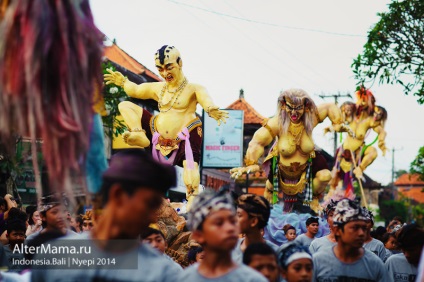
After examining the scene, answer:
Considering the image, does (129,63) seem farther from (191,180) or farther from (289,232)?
(289,232)

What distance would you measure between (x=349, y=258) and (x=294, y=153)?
670cm

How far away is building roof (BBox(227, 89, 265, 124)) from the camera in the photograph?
4519 cm

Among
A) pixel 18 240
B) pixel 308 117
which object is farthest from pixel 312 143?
pixel 18 240

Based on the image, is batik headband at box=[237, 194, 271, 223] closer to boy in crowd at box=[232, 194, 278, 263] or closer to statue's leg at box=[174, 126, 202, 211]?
boy in crowd at box=[232, 194, 278, 263]

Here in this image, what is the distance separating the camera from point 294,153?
1280 cm

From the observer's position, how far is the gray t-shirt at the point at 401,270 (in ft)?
22.7

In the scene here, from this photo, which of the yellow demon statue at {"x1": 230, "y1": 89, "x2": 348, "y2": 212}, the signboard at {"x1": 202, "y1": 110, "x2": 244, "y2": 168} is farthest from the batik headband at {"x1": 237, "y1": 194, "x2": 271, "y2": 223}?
the signboard at {"x1": 202, "y1": 110, "x2": 244, "y2": 168}

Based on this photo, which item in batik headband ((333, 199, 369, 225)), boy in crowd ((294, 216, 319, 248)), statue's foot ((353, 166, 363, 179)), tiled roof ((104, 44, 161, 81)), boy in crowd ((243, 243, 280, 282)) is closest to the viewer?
boy in crowd ((243, 243, 280, 282))

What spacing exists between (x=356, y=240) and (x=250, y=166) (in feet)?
21.8

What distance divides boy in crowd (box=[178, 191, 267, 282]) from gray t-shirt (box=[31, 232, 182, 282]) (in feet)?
1.41

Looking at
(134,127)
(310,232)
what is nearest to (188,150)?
(134,127)

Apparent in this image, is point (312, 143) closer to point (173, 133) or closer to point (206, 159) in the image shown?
point (173, 133)

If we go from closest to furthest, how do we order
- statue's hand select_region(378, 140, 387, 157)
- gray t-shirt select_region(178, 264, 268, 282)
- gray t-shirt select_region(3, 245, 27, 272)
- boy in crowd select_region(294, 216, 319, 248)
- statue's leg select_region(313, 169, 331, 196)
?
gray t-shirt select_region(178, 264, 268, 282)
gray t-shirt select_region(3, 245, 27, 272)
boy in crowd select_region(294, 216, 319, 248)
statue's leg select_region(313, 169, 331, 196)
statue's hand select_region(378, 140, 387, 157)

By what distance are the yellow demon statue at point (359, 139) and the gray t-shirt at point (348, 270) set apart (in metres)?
14.2
